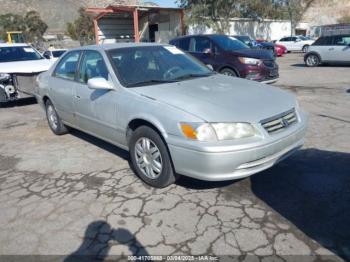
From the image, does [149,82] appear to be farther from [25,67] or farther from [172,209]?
[25,67]

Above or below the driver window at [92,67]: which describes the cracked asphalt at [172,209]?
below

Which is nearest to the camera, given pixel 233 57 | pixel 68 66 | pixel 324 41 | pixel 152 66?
pixel 152 66

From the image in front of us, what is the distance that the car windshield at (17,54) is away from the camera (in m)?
10.0

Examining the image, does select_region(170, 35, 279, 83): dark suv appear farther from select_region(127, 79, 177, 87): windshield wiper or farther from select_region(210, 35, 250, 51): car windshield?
select_region(127, 79, 177, 87): windshield wiper

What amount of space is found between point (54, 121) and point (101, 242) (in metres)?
3.67

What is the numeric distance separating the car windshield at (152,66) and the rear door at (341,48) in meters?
12.1

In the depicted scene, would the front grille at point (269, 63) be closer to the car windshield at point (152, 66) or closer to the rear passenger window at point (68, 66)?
the car windshield at point (152, 66)

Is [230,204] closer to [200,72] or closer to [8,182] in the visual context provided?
[200,72]

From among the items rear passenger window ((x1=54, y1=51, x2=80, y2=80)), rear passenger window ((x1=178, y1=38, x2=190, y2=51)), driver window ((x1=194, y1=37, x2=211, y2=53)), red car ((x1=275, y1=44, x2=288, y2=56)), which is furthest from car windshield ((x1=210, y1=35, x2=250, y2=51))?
red car ((x1=275, y1=44, x2=288, y2=56))

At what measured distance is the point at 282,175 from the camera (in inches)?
163

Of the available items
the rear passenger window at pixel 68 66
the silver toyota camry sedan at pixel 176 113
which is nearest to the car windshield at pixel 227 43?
the silver toyota camry sedan at pixel 176 113

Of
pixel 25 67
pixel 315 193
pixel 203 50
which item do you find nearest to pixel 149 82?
pixel 315 193

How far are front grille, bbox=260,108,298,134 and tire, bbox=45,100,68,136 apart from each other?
3.83m

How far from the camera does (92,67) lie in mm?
4812
